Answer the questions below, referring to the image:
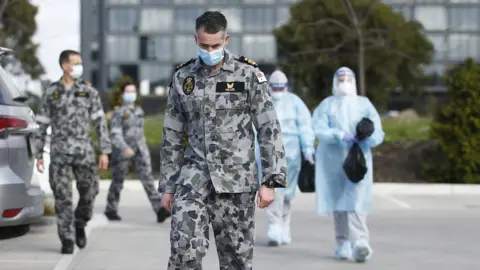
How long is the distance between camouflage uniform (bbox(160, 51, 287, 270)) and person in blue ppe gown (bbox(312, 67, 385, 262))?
393 centimetres

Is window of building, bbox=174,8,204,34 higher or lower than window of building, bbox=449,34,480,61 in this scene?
higher

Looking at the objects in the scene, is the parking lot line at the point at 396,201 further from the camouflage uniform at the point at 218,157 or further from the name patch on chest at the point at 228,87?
the name patch on chest at the point at 228,87

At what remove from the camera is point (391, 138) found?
1055 inches

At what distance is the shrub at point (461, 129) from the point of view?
20156 millimetres

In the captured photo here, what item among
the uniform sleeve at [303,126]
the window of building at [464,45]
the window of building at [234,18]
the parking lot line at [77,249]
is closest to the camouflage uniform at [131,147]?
the parking lot line at [77,249]

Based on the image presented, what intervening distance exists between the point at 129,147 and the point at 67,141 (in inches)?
165

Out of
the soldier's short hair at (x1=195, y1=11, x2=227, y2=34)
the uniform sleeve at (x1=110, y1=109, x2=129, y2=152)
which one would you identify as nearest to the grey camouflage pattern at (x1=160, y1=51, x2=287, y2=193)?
the soldier's short hair at (x1=195, y1=11, x2=227, y2=34)

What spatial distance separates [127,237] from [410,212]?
5244 mm

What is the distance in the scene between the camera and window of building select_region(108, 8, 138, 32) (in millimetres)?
79562

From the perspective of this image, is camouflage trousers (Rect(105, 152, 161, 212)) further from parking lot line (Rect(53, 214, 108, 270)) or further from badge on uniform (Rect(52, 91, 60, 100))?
badge on uniform (Rect(52, 91, 60, 100))

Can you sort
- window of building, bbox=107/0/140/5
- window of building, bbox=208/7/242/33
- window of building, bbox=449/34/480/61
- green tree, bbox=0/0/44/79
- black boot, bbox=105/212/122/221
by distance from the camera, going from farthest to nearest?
window of building, bbox=449/34/480/61
window of building, bbox=107/0/140/5
window of building, bbox=208/7/242/33
green tree, bbox=0/0/44/79
black boot, bbox=105/212/122/221

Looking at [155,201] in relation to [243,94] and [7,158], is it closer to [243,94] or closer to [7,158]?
[7,158]

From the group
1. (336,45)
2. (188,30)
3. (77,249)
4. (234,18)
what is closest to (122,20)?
(188,30)

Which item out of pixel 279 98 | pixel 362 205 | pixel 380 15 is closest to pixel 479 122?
pixel 279 98
